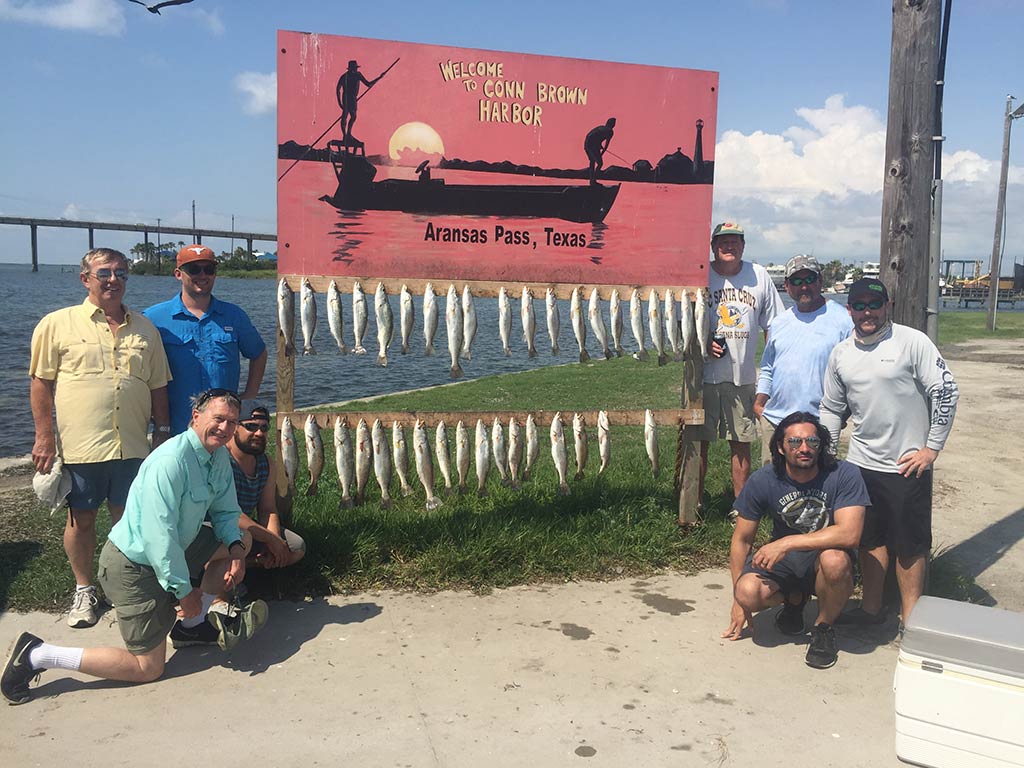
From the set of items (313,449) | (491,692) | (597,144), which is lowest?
(491,692)

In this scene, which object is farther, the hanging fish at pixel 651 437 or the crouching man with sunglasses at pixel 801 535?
the hanging fish at pixel 651 437

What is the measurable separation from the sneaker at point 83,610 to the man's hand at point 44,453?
734 millimetres

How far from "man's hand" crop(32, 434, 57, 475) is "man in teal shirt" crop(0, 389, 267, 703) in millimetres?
890

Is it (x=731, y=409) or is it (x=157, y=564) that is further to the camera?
(x=731, y=409)

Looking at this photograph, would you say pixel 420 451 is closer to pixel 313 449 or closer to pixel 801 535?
pixel 313 449

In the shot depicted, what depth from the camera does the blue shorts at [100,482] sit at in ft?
14.4

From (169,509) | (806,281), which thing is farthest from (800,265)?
(169,509)

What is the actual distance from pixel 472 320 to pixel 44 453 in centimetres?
256

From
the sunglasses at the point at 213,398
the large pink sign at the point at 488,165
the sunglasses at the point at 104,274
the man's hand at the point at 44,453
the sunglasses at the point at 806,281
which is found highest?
the large pink sign at the point at 488,165

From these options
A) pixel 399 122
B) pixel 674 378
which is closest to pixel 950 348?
pixel 674 378

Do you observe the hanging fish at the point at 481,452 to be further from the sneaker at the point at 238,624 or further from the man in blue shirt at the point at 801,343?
the man in blue shirt at the point at 801,343

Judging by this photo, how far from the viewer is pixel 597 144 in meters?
5.42

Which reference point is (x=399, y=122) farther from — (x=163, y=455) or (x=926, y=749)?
(x=926, y=749)

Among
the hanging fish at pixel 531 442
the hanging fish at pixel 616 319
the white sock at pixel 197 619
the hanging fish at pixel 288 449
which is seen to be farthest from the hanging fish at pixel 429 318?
the white sock at pixel 197 619
